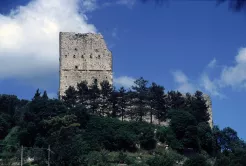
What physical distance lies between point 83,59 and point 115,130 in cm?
1158

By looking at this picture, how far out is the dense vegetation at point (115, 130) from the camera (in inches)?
1602

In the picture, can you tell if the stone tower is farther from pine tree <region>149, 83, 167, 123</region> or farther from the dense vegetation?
pine tree <region>149, 83, 167, 123</region>

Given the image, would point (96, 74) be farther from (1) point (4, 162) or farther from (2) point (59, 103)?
(1) point (4, 162)

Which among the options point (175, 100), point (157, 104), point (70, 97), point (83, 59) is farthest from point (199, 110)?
point (83, 59)

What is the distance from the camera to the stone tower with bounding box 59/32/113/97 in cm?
5534

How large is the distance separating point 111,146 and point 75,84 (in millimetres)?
11938

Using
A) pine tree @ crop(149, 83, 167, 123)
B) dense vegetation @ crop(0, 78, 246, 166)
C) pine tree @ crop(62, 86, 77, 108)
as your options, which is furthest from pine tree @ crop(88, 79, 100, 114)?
pine tree @ crop(149, 83, 167, 123)

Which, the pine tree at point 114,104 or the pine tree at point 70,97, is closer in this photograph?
the pine tree at point 70,97

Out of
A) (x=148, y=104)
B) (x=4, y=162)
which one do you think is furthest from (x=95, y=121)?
(x=4, y=162)

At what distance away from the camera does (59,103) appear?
156 feet

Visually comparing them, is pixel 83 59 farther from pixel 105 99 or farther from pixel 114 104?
pixel 114 104

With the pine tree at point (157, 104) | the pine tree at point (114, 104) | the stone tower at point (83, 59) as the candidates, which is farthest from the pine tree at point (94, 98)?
the pine tree at point (157, 104)

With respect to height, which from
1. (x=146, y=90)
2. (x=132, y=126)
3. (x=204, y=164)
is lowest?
(x=204, y=164)

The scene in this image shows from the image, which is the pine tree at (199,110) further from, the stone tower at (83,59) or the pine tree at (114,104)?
the stone tower at (83,59)
